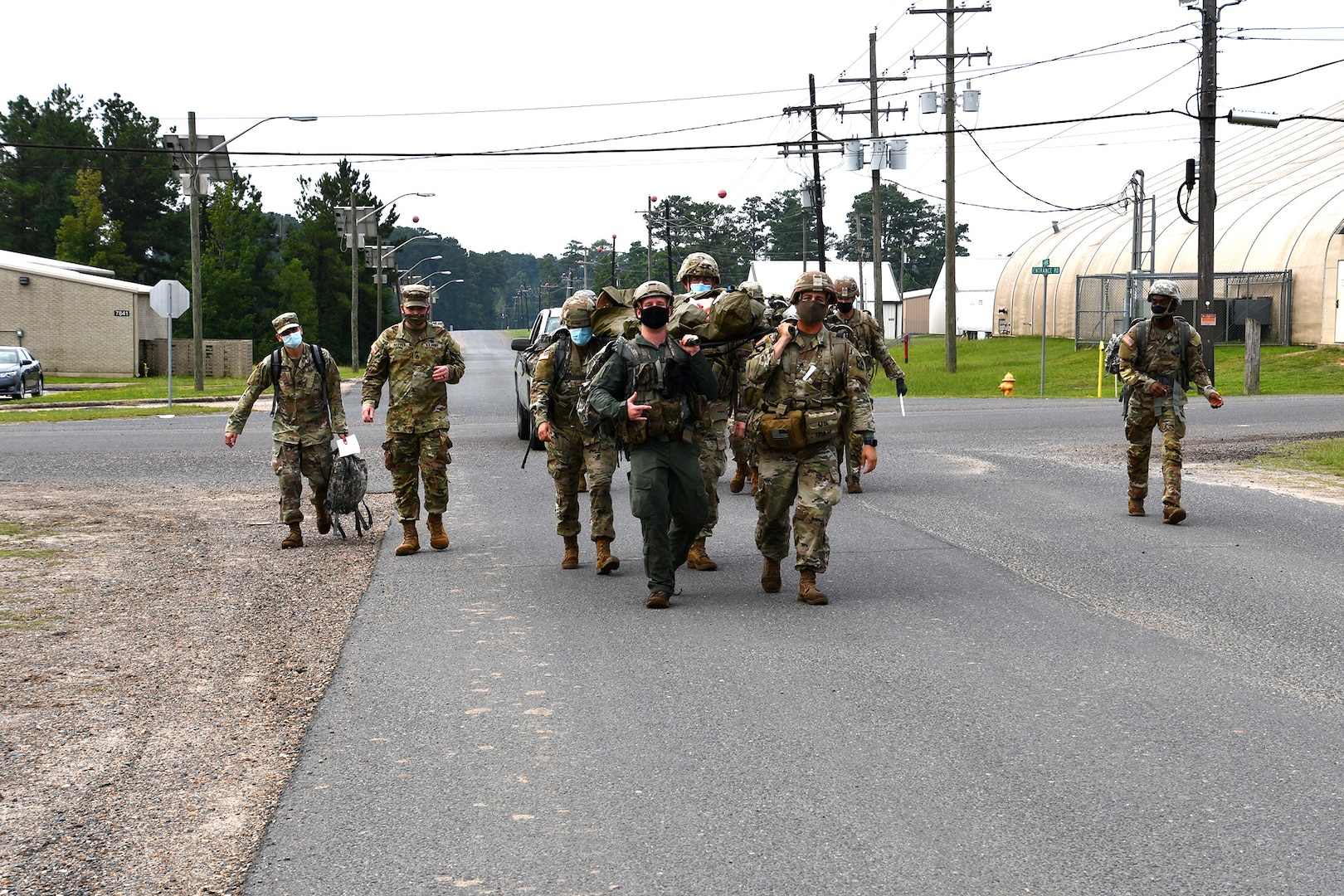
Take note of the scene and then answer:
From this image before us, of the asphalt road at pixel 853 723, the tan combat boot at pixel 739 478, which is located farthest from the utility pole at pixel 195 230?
the asphalt road at pixel 853 723

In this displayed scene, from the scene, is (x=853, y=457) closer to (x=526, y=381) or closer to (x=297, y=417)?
(x=297, y=417)

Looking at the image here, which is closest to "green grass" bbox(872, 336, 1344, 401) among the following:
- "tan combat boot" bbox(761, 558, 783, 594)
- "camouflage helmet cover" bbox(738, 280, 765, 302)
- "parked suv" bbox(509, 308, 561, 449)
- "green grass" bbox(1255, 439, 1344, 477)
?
"green grass" bbox(1255, 439, 1344, 477)

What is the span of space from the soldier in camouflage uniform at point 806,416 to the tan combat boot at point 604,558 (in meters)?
1.42

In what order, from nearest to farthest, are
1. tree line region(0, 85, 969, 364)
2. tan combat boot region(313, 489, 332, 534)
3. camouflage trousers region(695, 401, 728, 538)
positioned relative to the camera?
camouflage trousers region(695, 401, 728, 538), tan combat boot region(313, 489, 332, 534), tree line region(0, 85, 969, 364)

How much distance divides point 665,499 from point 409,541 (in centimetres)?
296

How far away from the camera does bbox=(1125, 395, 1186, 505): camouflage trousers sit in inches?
465

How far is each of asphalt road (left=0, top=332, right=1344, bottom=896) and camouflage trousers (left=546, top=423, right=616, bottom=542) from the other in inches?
14.1

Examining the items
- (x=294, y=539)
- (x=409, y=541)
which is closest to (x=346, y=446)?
(x=294, y=539)

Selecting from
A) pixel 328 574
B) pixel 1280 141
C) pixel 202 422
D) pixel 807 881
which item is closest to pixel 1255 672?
pixel 807 881

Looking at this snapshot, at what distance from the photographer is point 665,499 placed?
8500mm

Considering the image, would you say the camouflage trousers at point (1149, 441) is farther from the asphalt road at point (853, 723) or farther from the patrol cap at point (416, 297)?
the patrol cap at point (416, 297)

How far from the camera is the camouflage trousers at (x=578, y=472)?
31.2 feet

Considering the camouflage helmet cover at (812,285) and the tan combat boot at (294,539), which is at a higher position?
the camouflage helmet cover at (812,285)

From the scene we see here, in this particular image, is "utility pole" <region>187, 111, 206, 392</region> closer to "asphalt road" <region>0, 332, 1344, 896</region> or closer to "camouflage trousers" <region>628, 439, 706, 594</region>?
"asphalt road" <region>0, 332, 1344, 896</region>
